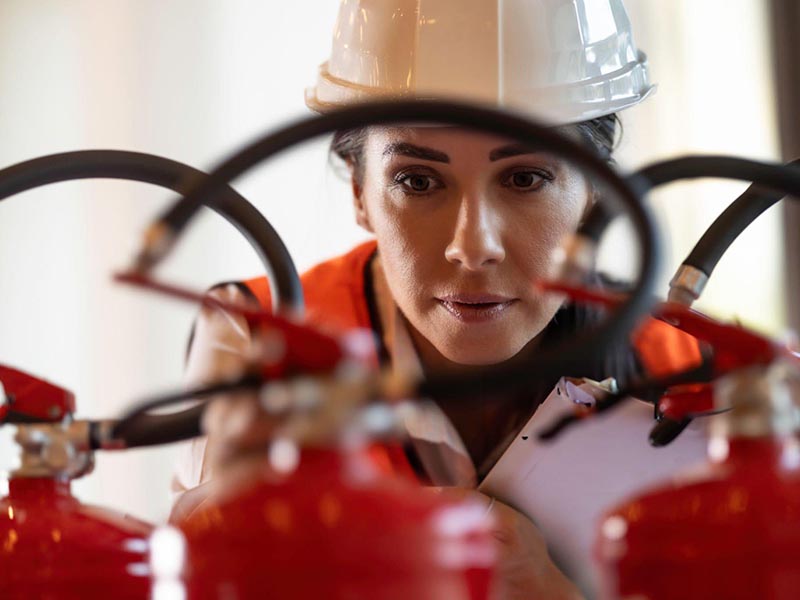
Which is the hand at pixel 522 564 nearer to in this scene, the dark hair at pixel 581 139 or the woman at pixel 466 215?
the woman at pixel 466 215

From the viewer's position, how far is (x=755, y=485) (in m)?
0.32

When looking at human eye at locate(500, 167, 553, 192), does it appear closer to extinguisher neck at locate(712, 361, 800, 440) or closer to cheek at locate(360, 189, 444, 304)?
cheek at locate(360, 189, 444, 304)

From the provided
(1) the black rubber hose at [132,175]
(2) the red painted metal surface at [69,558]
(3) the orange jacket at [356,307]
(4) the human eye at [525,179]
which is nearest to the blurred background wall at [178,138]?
(3) the orange jacket at [356,307]

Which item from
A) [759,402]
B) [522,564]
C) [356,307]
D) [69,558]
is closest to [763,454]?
[759,402]

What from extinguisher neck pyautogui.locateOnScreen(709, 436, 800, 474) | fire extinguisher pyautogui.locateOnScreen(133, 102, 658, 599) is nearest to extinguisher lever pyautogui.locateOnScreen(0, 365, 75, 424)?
fire extinguisher pyautogui.locateOnScreen(133, 102, 658, 599)

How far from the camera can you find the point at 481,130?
12.5 inches

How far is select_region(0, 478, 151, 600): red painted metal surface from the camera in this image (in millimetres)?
388

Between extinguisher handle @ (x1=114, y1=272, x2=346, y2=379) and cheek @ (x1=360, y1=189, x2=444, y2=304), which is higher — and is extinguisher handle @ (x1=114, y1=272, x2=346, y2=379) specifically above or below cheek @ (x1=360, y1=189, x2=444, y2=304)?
above

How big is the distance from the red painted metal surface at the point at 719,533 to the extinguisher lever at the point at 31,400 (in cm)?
20

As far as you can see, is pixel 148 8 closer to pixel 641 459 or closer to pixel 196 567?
pixel 641 459

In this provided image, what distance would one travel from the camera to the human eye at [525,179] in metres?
0.80

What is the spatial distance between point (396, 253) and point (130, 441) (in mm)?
457

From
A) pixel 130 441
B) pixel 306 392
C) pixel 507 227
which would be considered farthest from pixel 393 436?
pixel 507 227

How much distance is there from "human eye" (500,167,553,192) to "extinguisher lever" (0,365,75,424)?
444mm
